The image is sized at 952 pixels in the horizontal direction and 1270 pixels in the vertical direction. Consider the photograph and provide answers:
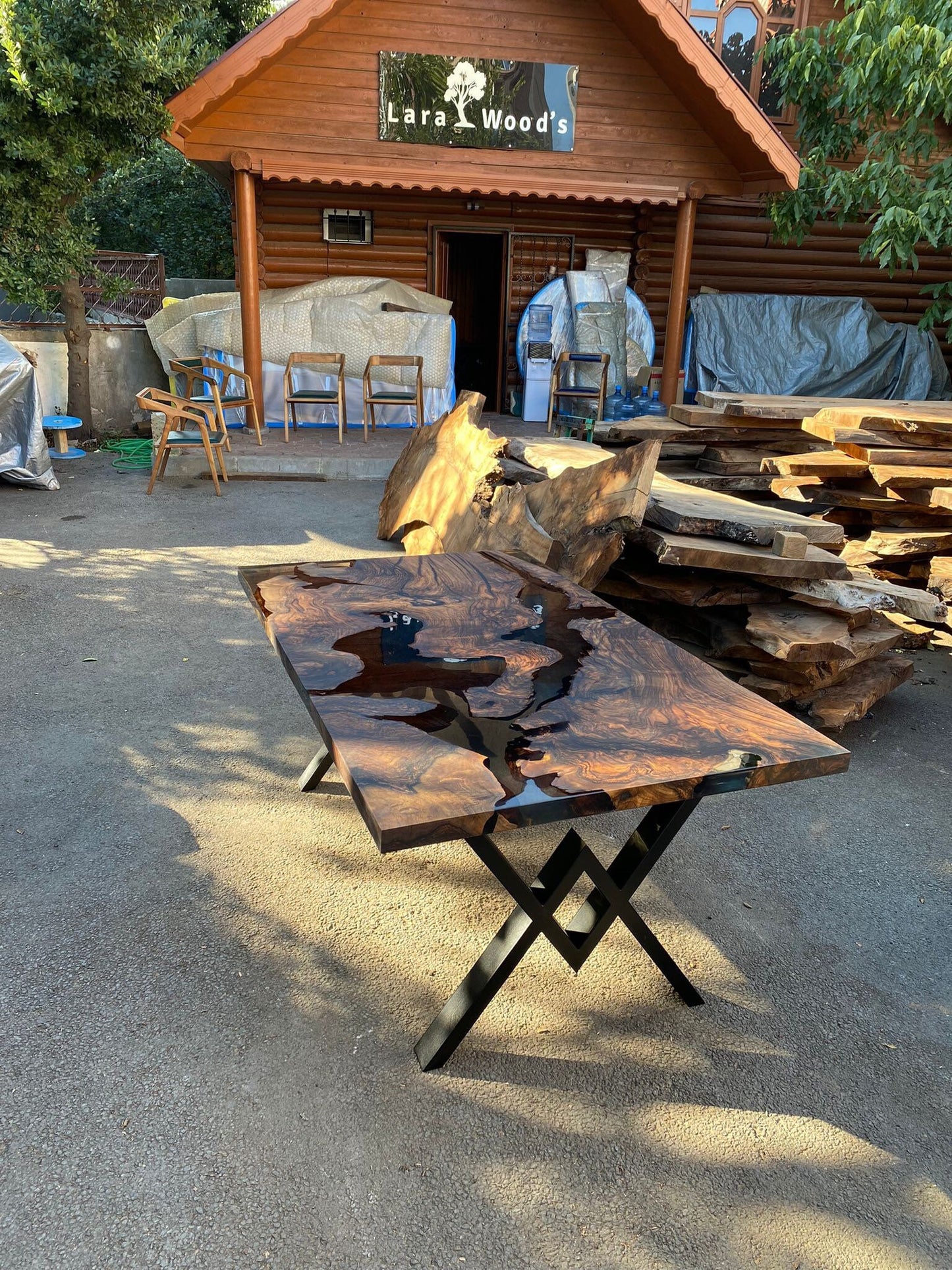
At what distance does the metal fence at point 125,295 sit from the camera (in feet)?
41.6

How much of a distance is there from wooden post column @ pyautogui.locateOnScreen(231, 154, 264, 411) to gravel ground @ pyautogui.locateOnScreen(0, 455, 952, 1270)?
6737 mm

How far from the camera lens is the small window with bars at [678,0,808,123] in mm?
12055

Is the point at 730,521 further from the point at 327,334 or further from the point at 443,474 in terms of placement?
the point at 327,334

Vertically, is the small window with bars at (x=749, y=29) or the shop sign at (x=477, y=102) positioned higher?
the small window with bars at (x=749, y=29)

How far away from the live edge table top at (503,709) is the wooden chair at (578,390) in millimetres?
7753

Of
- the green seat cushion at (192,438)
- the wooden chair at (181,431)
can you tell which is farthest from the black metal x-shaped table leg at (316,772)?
the green seat cushion at (192,438)

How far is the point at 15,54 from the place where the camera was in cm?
771

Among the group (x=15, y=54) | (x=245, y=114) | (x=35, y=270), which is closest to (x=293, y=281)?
(x=245, y=114)

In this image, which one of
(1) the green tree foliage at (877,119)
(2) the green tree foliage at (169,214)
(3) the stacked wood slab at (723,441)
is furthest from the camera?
(2) the green tree foliage at (169,214)

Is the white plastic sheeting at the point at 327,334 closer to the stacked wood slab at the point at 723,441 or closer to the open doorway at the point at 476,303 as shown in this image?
the open doorway at the point at 476,303

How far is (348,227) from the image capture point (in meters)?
12.1

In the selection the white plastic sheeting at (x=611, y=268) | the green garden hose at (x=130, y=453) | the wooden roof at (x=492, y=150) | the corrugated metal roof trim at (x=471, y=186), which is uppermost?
the wooden roof at (x=492, y=150)

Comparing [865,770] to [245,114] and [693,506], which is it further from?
[245,114]

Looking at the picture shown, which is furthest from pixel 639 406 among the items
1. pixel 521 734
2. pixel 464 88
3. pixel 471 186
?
pixel 521 734
